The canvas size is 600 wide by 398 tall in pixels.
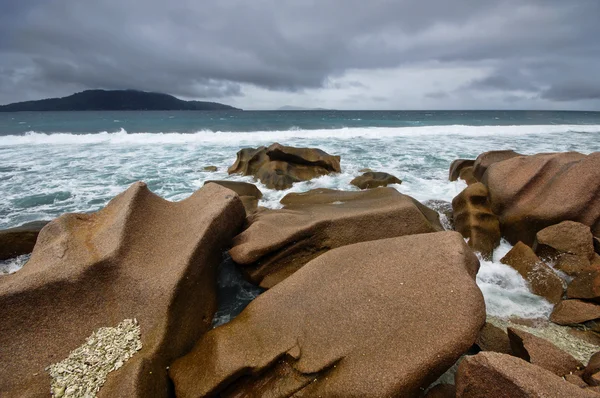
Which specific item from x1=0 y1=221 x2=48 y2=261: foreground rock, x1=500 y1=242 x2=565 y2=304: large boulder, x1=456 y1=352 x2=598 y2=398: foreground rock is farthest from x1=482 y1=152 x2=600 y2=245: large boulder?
x1=0 y1=221 x2=48 y2=261: foreground rock

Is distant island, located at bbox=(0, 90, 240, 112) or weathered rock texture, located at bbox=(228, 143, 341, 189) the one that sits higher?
distant island, located at bbox=(0, 90, 240, 112)

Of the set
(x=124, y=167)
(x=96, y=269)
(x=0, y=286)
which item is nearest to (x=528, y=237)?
(x=96, y=269)

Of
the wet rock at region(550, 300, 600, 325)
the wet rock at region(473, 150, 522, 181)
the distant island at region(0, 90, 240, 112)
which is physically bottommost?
the wet rock at region(550, 300, 600, 325)

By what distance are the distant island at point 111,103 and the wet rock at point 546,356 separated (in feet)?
491

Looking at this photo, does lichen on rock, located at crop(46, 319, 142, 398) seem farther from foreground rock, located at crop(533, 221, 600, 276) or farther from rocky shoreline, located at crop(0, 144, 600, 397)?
foreground rock, located at crop(533, 221, 600, 276)

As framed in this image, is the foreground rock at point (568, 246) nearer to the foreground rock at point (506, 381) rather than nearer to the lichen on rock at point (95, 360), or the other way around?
the foreground rock at point (506, 381)

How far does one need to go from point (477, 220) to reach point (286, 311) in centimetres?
440

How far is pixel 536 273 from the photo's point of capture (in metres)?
4.73

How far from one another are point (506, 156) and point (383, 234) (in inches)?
230

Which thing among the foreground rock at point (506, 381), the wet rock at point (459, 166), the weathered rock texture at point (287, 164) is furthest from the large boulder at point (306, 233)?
the wet rock at point (459, 166)

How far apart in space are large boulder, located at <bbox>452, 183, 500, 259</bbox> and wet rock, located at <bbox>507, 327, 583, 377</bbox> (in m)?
2.59

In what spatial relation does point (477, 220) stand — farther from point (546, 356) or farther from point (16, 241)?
point (16, 241)

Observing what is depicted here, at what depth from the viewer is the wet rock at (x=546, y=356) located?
2.96 metres

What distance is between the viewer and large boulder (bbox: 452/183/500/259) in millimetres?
5750
